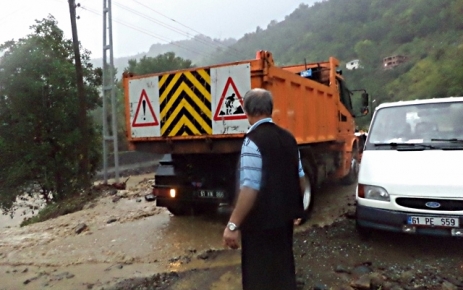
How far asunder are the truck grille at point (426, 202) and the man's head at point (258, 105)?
2.55 meters

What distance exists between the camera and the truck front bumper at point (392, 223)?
411 centimetres

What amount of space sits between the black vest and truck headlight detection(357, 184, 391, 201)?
7.62 feet

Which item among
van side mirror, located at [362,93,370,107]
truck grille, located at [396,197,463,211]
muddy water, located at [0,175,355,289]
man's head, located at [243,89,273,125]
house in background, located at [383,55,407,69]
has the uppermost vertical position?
house in background, located at [383,55,407,69]

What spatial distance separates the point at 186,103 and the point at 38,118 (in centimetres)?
1056

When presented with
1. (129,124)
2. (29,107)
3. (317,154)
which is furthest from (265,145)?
(29,107)

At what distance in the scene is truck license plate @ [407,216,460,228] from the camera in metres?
4.07

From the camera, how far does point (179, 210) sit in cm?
686

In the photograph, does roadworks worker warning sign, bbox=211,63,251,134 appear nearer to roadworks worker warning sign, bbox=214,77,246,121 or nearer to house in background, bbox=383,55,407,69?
roadworks worker warning sign, bbox=214,77,246,121

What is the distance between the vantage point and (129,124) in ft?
20.5

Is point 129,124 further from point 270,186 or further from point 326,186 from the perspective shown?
point 326,186

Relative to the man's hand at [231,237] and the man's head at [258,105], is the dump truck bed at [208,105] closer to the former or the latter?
the man's head at [258,105]

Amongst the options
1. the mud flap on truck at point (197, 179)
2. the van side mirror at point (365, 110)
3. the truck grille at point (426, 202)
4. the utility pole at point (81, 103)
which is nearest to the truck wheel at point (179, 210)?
the mud flap on truck at point (197, 179)

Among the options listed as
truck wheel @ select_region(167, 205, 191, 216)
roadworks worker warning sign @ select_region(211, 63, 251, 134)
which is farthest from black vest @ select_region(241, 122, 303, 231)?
truck wheel @ select_region(167, 205, 191, 216)

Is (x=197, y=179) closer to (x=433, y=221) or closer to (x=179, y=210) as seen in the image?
(x=179, y=210)
